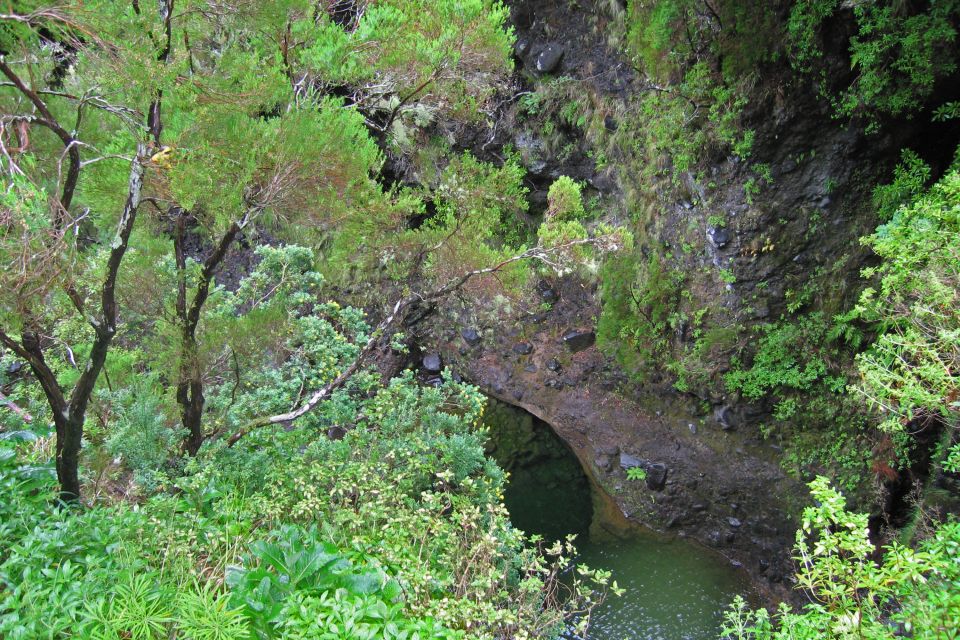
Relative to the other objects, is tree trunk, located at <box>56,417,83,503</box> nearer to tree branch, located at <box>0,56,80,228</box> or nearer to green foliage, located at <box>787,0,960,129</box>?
tree branch, located at <box>0,56,80,228</box>

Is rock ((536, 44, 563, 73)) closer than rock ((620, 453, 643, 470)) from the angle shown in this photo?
No

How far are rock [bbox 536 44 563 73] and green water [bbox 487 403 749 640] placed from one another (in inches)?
277

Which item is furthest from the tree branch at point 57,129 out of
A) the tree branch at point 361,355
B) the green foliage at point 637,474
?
the green foliage at point 637,474

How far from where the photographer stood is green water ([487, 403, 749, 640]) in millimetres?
6289

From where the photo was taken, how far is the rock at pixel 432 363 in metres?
12.0

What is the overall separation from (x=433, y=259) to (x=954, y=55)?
6.18 meters

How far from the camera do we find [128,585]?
2.74 meters

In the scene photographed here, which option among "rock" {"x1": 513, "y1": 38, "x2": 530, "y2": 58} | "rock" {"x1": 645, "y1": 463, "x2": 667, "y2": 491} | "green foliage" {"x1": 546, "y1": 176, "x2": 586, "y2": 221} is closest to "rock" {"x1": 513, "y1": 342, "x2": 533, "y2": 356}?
"rock" {"x1": 645, "y1": 463, "x2": 667, "y2": 491}

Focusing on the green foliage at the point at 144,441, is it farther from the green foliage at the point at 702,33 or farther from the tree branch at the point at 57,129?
the green foliage at the point at 702,33

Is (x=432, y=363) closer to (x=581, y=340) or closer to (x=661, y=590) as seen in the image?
(x=581, y=340)

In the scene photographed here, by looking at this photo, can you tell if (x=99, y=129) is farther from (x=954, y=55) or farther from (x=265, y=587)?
(x=954, y=55)

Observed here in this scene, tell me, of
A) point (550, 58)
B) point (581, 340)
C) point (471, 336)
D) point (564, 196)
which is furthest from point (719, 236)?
point (471, 336)

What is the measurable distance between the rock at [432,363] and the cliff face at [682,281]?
0.14m

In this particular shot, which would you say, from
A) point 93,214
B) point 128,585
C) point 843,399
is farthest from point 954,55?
point 93,214
